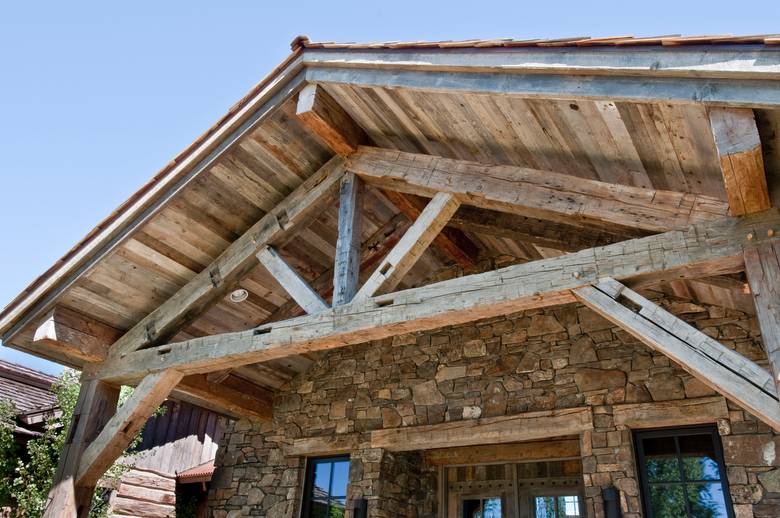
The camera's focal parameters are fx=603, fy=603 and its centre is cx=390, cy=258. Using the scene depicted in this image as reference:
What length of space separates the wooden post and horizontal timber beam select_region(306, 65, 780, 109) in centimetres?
341

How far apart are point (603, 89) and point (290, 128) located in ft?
8.72

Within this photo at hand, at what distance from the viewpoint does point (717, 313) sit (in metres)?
4.88

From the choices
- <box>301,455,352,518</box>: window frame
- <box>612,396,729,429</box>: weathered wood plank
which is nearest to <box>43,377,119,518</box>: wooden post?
<box>301,455,352,518</box>: window frame

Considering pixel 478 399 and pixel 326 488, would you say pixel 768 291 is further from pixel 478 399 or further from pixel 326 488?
pixel 326 488

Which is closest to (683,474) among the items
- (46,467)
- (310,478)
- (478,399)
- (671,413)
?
(671,413)

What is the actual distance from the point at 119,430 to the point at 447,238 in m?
3.25

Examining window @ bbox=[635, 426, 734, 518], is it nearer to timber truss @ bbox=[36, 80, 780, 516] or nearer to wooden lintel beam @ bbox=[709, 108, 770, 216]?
timber truss @ bbox=[36, 80, 780, 516]

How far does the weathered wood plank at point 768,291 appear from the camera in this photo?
2.74m

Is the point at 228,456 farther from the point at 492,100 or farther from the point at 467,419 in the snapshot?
the point at 492,100

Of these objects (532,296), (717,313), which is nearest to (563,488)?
(717,313)

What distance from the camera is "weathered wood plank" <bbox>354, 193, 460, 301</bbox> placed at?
4.18 metres

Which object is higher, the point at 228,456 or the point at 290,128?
the point at 290,128

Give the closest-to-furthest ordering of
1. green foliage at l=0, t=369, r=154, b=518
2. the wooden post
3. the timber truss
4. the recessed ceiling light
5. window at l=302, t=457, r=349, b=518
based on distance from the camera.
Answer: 1. the timber truss
2. the wooden post
3. the recessed ceiling light
4. green foliage at l=0, t=369, r=154, b=518
5. window at l=302, t=457, r=349, b=518

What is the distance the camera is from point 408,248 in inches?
167
